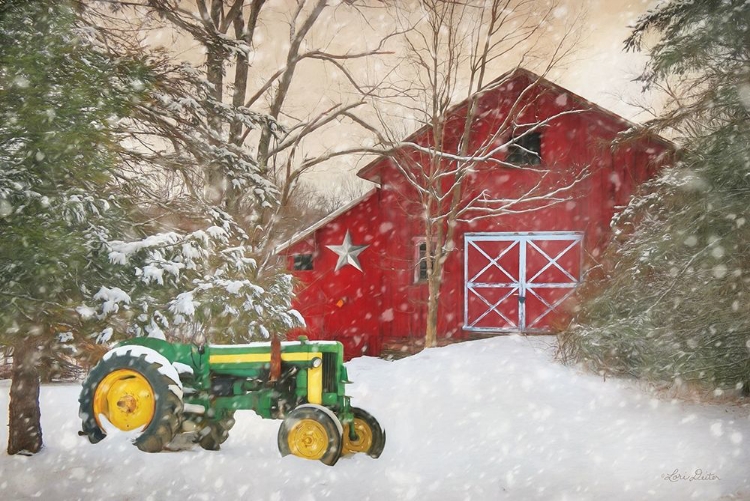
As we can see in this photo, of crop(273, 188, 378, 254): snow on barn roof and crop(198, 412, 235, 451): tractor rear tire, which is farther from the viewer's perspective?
crop(273, 188, 378, 254): snow on barn roof

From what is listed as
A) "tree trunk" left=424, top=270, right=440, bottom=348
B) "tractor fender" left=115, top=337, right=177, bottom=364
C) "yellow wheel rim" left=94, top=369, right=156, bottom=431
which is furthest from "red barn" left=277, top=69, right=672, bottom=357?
"yellow wheel rim" left=94, top=369, right=156, bottom=431

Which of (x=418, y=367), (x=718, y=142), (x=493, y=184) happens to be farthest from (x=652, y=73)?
(x=493, y=184)

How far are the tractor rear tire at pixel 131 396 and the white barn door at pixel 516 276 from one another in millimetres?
6940

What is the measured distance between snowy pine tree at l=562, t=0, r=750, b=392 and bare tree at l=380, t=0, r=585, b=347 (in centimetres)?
223

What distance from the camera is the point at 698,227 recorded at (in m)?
3.52

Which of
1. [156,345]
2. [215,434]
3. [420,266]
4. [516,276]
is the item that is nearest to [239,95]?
[156,345]

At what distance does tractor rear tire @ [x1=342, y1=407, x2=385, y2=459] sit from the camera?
2680 mm

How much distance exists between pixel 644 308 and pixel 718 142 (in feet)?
5.52

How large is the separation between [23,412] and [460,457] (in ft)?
7.94

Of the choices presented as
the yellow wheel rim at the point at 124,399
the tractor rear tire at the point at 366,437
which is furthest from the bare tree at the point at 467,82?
the yellow wheel rim at the point at 124,399

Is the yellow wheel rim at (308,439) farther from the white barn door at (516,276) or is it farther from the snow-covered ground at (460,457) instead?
the white barn door at (516,276)

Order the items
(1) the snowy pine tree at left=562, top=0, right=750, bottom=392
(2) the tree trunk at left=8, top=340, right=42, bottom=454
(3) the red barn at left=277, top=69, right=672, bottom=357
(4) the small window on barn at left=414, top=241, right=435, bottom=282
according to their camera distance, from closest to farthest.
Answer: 1. (2) the tree trunk at left=8, top=340, right=42, bottom=454
2. (1) the snowy pine tree at left=562, top=0, right=750, bottom=392
3. (3) the red barn at left=277, top=69, right=672, bottom=357
4. (4) the small window on barn at left=414, top=241, right=435, bottom=282

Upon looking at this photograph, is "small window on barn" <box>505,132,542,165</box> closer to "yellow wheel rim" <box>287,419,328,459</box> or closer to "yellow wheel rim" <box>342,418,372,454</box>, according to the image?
"yellow wheel rim" <box>342,418,372,454</box>

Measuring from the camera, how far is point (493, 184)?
8.52 m
